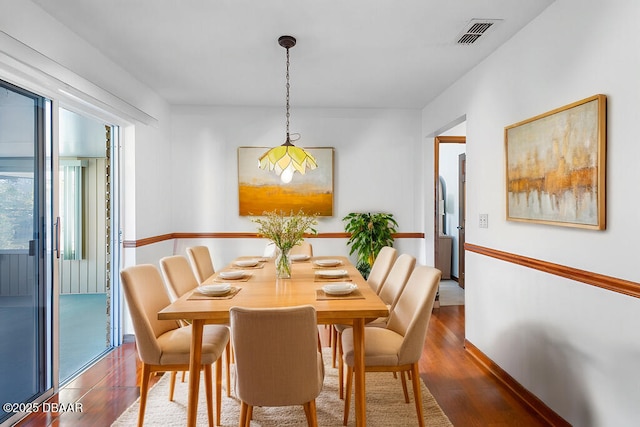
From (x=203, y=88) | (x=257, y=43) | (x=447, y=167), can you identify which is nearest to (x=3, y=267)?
(x=257, y=43)

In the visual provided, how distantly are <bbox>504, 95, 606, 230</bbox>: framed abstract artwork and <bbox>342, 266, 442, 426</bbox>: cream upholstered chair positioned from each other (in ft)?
2.60

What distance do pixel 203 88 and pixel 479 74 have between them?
262 centimetres

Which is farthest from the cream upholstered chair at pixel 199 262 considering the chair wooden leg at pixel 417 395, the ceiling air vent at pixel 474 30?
the ceiling air vent at pixel 474 30

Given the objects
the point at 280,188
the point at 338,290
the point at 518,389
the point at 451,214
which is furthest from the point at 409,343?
the point at 451,214

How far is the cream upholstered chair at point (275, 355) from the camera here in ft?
5.46

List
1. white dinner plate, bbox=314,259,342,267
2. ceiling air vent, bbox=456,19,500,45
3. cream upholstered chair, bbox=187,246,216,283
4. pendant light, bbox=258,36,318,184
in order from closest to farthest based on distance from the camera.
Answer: ceiling air vent, bbox=456,19,500,45
pendant light, bbox=258,36,318,184
white dinner plate, bbox=314,259,342,267
cream upholstered chair, bbox=187,246,216,283

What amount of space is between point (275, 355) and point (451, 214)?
18.2 feet

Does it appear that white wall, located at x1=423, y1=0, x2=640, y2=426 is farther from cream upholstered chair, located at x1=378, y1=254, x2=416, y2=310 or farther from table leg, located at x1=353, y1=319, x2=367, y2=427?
table leg, located at x1=353, y1=319, x2=367, y2=427

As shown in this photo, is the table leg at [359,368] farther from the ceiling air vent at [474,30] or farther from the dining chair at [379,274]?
the ceiling air vent at [474,30]

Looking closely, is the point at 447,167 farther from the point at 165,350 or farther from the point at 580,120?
the point at 165,350

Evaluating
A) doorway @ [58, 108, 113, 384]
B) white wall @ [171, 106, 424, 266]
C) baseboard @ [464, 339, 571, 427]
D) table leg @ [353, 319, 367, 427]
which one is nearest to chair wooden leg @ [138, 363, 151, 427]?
table leg @ [353, 319, 367, 427]

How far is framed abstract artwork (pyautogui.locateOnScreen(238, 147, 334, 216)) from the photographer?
484cm

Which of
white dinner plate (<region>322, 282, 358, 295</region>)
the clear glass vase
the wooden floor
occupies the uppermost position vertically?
the clear glass vase

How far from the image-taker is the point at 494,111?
307 cm
